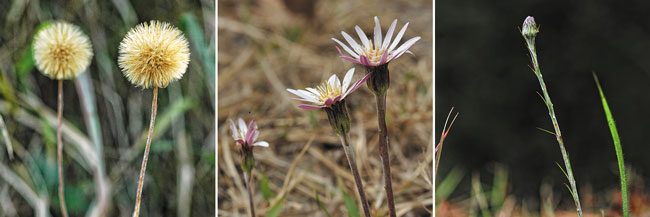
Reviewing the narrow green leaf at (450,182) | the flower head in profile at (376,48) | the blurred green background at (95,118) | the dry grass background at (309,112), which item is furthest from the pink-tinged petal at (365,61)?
the narrow green leaf at (450,182)

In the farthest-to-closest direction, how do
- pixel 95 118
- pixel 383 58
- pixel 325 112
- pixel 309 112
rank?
1. pixel 309 112
2. pixel 325 112
3. pixel 95 118
4. pixel 383 58

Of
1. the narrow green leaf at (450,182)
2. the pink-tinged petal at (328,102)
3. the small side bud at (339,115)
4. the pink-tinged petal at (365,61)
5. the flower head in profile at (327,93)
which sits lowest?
the narrow green leaf at (450,182)

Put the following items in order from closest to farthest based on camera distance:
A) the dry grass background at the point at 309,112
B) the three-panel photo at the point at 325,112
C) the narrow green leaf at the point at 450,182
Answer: the three-panel photo at the point at 325,112, the dry grass background at the point at 309,112, the narrow green leaf at the point at 450,182

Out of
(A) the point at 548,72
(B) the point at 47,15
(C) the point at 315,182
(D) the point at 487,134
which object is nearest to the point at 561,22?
(A) the point at 548,72

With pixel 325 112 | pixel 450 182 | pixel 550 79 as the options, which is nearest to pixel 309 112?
pixel 325 112

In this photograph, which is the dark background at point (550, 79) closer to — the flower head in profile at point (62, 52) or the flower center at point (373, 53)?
the flower center at point (373, 53)

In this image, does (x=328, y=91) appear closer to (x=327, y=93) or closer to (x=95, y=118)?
(x=327, y=93)
